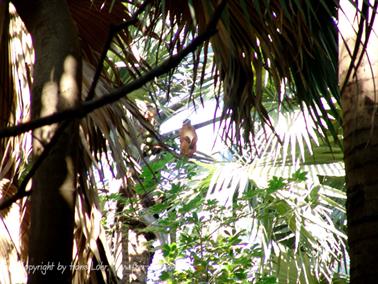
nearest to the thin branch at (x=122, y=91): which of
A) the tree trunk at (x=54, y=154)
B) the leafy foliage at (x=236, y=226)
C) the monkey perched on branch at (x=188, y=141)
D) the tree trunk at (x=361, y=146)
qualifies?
the tree trunk at (x=54, y=154)

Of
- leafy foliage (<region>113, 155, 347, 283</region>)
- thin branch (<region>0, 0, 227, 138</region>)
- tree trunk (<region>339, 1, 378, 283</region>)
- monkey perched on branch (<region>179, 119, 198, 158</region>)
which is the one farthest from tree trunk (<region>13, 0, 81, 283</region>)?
monkey perched on branch (<region>179, 119, 198, 158</region>)

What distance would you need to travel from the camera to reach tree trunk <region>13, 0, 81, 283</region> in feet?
4.77

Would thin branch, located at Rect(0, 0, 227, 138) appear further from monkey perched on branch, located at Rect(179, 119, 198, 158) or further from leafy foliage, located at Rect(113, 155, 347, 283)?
monkey perched on branch, located at Rect(179, 119, 198, 158)

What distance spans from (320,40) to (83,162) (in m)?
0.99

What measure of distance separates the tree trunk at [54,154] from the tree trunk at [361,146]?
740mm

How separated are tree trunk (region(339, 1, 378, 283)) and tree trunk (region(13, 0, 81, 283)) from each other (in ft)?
2.43

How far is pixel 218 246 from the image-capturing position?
15.2 feet

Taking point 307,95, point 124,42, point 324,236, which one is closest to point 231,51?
point 307,95

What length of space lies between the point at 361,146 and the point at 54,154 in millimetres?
862

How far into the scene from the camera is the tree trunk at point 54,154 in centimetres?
145

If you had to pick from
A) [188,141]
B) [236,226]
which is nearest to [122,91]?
[236,226]

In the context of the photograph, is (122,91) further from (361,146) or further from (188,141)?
(188,141)

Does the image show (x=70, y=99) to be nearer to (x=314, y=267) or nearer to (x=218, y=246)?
(x=218, y=246)

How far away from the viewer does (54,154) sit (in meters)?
1.50
